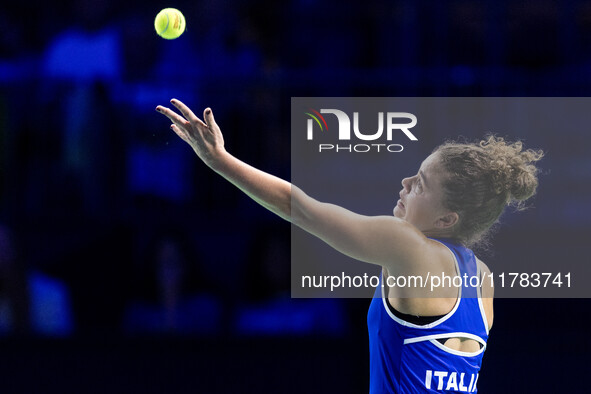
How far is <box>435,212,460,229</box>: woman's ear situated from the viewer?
3.18 metres

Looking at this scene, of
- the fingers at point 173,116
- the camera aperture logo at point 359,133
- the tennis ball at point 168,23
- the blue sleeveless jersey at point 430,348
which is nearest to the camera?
the fingers at point 173,116

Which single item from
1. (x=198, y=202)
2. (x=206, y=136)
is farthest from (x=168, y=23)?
(x=206, y=136)

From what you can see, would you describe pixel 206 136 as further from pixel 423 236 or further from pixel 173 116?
pixel 423 236

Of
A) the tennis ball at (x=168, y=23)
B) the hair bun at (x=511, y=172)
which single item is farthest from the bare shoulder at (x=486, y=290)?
the tennis ball at (x=168, y=23)

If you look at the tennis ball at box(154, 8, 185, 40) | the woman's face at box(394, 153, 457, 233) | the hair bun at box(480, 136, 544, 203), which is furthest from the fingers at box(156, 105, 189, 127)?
the tennis ball at box(154, 8, 185, 40)

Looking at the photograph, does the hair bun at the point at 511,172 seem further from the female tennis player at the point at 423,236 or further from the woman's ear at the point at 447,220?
the woman's ear at the point at 447,220

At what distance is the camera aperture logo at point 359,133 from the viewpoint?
531 centimetres

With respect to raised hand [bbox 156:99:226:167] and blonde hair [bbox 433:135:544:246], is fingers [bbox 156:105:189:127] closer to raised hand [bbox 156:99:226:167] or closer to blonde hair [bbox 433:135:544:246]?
raised hand [bbox 156:99:226:167]

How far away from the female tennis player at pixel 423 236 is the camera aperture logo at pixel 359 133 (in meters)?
2.03

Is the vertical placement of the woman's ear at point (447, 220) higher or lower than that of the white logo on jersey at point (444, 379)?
higher

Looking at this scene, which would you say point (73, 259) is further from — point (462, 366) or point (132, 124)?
point (462, 366)

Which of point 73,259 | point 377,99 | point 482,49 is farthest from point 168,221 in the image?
point 482,49

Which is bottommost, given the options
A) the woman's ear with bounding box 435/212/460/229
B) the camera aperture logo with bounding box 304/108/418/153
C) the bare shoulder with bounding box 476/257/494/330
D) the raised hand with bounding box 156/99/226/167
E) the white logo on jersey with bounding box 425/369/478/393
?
the white logo on jersey with bounding box 425/369/478/393

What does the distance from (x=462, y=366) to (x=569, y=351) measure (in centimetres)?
218
